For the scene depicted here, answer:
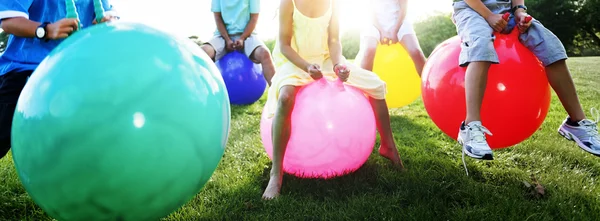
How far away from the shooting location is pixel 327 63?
3568 mm

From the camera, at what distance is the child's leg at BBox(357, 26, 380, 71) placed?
197 inches

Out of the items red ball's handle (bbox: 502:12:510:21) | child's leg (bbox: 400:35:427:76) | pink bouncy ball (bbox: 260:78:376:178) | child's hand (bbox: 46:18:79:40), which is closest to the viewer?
child's hand (bbox: 46:18:79:40)

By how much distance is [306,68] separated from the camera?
10.5 ft

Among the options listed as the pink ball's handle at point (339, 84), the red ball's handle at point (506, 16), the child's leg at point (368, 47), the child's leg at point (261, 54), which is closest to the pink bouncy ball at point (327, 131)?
the pink ball's handle at point (339, 84)

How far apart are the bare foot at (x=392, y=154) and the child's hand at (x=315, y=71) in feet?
2.90

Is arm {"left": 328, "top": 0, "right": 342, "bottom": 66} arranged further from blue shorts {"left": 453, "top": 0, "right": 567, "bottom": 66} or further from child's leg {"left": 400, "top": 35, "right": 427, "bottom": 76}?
child's leg {"left": 400, "top": 35, "right": 427, "bottom": 76}

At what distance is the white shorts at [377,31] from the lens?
499cm

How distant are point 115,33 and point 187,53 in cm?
33

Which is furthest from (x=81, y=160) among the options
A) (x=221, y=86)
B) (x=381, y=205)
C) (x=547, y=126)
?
(x=547, y=126)

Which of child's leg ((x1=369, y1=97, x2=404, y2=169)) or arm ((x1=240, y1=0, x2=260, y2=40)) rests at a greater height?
child's leg ((x1=369, y1=97, x2=404, y2=169))

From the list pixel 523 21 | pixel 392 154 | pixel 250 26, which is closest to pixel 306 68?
pixel 392 154

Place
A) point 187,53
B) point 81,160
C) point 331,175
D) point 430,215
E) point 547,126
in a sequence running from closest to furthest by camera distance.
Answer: point 81,160, point 187,53, point 430,215, point 331,175, point 547,126

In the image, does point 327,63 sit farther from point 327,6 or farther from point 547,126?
point 547,126

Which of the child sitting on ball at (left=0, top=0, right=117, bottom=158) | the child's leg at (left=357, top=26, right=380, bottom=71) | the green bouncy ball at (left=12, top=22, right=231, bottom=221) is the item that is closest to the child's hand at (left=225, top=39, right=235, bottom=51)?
the child's leg at (left=357, top=26, right=380, bottom=71)
